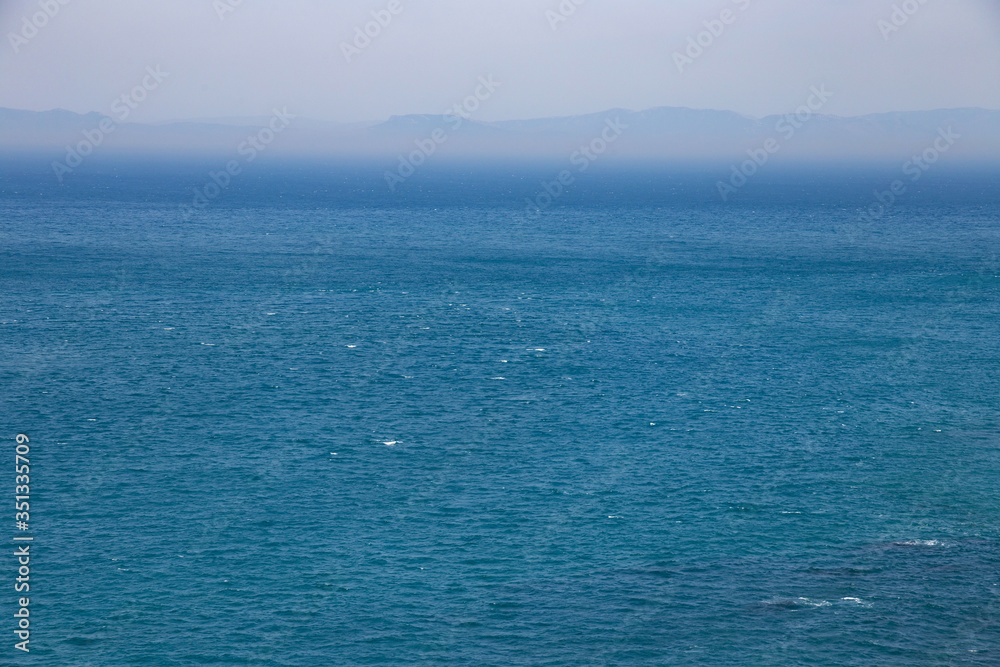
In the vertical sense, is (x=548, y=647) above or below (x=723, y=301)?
below

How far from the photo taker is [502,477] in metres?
72.1

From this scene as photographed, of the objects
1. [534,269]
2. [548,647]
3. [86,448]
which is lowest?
[548,647]

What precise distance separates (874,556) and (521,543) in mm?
21830

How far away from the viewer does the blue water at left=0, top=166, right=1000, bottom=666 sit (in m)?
51.5

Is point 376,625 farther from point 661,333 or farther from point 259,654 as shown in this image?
point 661,333

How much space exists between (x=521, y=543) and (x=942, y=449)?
3922cm

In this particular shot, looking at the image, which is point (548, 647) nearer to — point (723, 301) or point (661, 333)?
point (661, 333)

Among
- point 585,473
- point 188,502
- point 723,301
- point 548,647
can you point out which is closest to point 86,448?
point 188,502

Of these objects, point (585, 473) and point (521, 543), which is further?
point (585, 473)

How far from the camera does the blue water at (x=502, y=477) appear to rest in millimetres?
51469

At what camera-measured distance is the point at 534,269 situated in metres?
168

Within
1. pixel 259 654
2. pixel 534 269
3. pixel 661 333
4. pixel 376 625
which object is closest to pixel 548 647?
pixel 376 625

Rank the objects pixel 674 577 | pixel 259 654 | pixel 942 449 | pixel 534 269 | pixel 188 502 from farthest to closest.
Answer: pixel 534 269 → pixel 942 449 → pixel 188 502 → pixel 674 577 → pixel 259 654

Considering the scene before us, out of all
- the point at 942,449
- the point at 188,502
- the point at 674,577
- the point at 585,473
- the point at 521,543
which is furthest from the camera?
the point at 942,449
